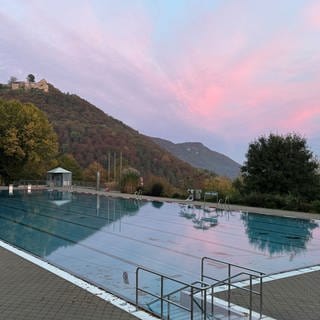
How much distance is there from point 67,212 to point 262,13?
12.4m

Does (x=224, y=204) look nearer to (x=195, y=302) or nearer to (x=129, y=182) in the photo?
(x=129, y=182)

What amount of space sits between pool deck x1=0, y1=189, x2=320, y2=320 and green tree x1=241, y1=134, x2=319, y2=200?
51.6ft

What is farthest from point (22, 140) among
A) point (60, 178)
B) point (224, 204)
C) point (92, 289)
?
point (92, 289)

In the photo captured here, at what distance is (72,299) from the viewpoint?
591 cm

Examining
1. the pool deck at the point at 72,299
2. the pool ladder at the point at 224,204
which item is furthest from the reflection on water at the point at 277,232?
the pool deck at the point at 72,299

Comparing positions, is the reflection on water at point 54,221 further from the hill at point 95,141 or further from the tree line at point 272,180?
the hill at point 95,141

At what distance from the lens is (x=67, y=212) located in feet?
65.2

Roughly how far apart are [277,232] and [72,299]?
34.3ft

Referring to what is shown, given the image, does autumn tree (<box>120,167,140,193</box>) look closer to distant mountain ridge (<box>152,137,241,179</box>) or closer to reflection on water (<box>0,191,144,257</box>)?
reflection on water (<box>0,191,144,257</box>)

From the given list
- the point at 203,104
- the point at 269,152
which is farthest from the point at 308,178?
the point at 203,104

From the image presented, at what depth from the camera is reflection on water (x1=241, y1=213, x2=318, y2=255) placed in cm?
1204

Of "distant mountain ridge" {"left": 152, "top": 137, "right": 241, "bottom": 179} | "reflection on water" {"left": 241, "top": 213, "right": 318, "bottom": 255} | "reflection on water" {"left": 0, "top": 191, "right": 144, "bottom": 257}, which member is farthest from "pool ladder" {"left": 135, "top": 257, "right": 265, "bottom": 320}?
"distant mountain ridge" {"left": 152, "top": 137, "right": 241, "bottom": 179}

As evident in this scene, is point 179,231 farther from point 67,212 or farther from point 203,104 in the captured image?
point 203,104

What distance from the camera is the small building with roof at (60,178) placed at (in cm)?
3909
